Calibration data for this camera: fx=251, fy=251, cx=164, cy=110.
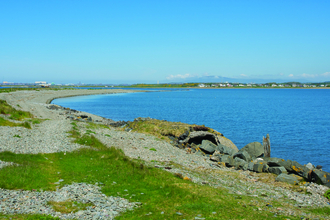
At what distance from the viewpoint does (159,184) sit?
14.6 m

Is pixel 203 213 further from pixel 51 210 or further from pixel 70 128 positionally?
pixel 70 128

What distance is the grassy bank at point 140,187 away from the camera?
11484 millimetres

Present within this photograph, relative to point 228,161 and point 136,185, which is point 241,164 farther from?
point 136,185

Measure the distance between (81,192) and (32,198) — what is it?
2.21m

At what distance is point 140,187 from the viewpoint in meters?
14.0

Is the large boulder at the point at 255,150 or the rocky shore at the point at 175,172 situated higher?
the rocky shore at the point at 175,172

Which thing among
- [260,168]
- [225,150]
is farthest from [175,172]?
[225,150]

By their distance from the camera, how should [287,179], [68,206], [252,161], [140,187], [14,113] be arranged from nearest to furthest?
1. [68,206]
2. [140,187]
3. [287,179]
4. [252,161]
5. [14,113]

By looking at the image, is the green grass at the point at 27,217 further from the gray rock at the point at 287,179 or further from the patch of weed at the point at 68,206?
the gray rock at the point at 287,179

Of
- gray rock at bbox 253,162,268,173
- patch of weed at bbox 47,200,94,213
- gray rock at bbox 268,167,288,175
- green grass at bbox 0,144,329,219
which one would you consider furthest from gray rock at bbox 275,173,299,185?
patch of weed at bbox 47,200,94,213

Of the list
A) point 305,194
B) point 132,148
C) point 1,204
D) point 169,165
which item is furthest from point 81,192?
point 305,194

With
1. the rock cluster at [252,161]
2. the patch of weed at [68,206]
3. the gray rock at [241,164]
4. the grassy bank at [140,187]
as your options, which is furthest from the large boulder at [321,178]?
the patch of weed at [68,206]

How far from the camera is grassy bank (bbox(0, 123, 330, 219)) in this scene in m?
11.5

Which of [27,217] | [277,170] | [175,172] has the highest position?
[27,217]
